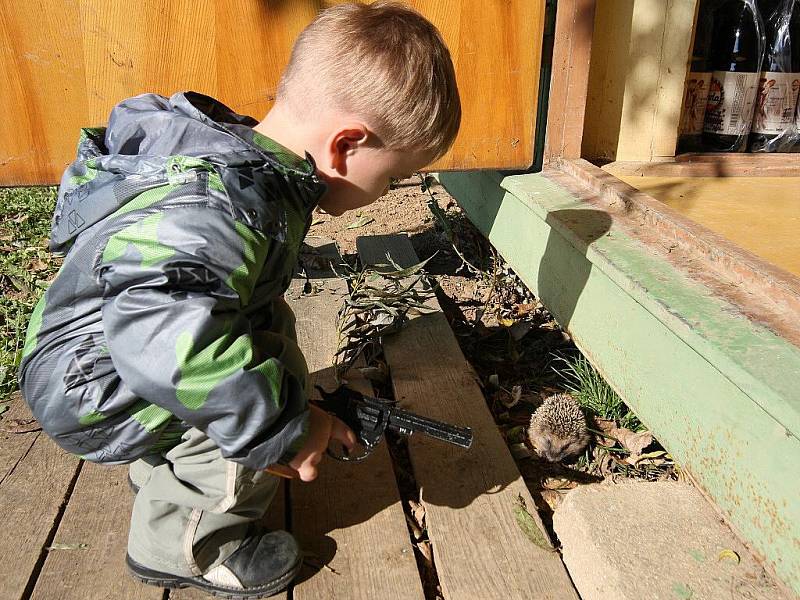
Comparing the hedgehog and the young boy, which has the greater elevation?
the young boy

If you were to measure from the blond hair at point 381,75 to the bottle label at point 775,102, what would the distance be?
2.11m

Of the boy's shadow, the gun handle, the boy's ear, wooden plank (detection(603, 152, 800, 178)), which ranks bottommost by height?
the boy's shadow

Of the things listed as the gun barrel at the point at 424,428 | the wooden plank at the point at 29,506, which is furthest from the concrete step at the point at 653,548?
the wooden plank at the point at 29,506

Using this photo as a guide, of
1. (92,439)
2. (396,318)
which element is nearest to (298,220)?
(92,439)

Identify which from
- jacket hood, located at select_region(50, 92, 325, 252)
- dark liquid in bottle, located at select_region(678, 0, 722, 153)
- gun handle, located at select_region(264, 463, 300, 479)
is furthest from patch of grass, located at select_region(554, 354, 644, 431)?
dark liquid in bottle, located at select_region(678, 0, 722, 153)

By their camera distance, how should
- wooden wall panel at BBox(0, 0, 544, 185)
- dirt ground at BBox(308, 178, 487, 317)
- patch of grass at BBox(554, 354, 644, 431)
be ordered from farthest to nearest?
dirt ground at BBox(308, 178, 487, 317)
wooden wall panel at BBox(0, 0, 544, 185)
patch of grass at BBox(554, 354, 644, 431)

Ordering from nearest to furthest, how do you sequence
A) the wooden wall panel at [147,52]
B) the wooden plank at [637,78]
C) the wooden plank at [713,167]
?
the wooden wall panel at [147,52] < the wooden plank at [637,78] < the wooden plank at [713,167]

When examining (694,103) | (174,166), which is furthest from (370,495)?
(694,103)

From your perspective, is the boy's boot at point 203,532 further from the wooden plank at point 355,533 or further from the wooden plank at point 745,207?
the wooden plank at point 745,207

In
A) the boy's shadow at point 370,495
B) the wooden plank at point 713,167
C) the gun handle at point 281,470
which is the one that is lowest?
the boy's shadow at point 370,495

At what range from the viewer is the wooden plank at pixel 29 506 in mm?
1667

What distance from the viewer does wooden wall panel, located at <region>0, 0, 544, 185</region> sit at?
243cm

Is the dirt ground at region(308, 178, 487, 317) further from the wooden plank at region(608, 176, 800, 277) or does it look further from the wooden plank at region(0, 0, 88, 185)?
the wooden plank at region(0, 0, 88, 185)

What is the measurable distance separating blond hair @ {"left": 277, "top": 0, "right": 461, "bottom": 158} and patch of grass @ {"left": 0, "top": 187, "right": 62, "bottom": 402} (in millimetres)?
1534
